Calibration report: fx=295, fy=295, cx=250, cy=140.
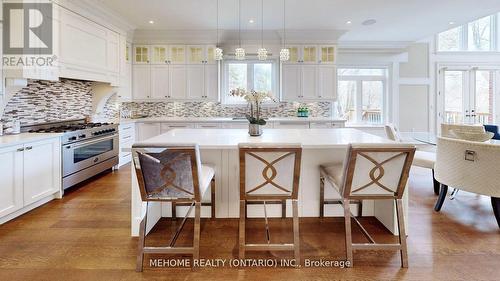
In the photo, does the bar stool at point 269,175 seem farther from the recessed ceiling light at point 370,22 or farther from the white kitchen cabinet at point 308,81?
the recessed ceiling light at point 370,22

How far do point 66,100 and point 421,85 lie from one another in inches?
325

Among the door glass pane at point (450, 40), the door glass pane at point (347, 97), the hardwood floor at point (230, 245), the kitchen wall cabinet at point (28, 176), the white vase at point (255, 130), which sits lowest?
the hardwood floor at point (230, 245)

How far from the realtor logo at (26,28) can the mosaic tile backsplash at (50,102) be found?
57 cm

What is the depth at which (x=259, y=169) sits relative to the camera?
2.17 metres

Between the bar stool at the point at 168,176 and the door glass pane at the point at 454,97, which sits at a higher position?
the door glass pane at the point at 454,97

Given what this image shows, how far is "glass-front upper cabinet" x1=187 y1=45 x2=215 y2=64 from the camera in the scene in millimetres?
→ 6293

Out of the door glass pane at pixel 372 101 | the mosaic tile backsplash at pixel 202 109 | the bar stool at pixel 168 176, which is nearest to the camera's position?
the bar stool at pixel 168 176

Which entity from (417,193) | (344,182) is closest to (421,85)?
(417,193)

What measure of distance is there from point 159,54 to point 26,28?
302 centimetres

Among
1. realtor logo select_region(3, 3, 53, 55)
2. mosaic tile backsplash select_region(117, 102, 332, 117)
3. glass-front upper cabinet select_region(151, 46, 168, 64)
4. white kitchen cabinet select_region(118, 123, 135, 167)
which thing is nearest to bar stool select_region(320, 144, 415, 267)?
realtor logo select_region(3, 3, 53, 55)

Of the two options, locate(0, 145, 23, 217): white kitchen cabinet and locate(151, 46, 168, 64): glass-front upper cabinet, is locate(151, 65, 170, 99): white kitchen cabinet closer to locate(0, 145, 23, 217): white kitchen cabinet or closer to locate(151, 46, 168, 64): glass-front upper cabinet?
locate(151, 46, 168, 64): glass-front upper cabinet

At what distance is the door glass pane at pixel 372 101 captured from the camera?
7.78 m

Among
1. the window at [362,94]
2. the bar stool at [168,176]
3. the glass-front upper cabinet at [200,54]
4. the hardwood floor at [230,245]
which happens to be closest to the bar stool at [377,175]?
the hardwood floor at [230,245]

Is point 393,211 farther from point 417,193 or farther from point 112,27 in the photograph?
point 112,27
